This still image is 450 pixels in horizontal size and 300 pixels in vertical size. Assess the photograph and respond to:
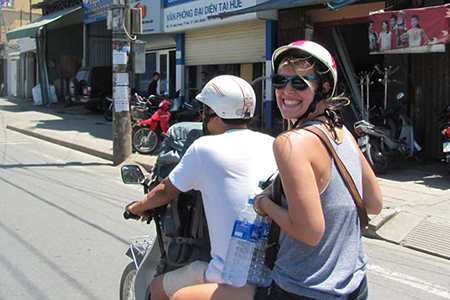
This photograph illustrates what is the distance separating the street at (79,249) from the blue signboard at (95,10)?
43.3 ft

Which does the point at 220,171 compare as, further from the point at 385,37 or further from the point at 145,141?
the point at 145,141

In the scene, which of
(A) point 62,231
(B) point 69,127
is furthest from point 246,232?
(B) point 69,127

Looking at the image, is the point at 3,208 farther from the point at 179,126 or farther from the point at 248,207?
the point at 248,207

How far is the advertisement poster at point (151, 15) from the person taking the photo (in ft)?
55.0

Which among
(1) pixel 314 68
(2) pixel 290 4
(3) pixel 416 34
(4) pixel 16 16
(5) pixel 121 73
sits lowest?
(1) pixel 314 68

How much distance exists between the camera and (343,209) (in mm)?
1880

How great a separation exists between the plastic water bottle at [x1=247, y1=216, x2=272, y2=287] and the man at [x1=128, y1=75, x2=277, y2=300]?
0.30 m

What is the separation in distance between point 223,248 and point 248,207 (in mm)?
398

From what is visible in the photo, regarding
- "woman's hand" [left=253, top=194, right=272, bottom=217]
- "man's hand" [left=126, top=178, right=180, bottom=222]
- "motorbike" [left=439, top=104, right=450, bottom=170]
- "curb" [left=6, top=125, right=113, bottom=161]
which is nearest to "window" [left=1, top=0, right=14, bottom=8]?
"curb" [left=6, top=125, right=113, bottom=161]

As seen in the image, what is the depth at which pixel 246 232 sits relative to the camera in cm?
196

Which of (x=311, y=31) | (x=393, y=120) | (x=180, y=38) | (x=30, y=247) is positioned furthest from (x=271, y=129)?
(x=30, y=247)

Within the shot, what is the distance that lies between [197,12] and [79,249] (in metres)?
11.1

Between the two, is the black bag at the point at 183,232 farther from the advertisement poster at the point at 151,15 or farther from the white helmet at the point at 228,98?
the advertisement poster at the point at 151,15

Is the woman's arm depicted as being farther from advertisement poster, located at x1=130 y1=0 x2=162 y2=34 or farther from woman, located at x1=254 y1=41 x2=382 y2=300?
advertisement poster, located at x1=130 y1=0 x2=162 y2=34
